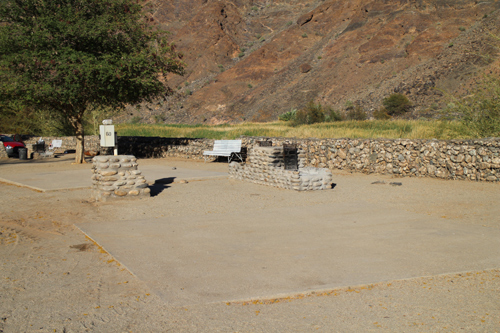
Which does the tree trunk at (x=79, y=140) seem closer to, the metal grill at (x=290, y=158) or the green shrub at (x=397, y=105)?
the metal grill at (x=290, y=158)

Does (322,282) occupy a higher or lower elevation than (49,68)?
lower

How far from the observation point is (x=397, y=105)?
4247 centimetres

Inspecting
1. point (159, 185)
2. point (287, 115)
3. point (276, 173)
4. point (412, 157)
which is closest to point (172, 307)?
point (276, 173)

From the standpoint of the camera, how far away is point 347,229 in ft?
24.8

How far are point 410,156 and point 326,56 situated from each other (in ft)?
161

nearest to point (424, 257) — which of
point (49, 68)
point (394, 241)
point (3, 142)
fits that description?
point (394, 241)

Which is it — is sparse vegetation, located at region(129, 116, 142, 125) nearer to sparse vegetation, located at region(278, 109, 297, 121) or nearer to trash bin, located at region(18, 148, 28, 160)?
sparse vegetation, located at region(278, 109, 297, 121)

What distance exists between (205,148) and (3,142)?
13.4 metres

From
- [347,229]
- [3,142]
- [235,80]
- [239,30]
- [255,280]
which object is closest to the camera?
[255,280]

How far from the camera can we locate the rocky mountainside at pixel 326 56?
46.6m

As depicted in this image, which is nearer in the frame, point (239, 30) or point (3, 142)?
point (3, 142)

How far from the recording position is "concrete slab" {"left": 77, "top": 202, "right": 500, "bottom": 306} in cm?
500

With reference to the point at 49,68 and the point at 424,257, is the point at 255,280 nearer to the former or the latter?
the point at 424,257

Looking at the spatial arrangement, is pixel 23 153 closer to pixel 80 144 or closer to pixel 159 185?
pixel 80 144
